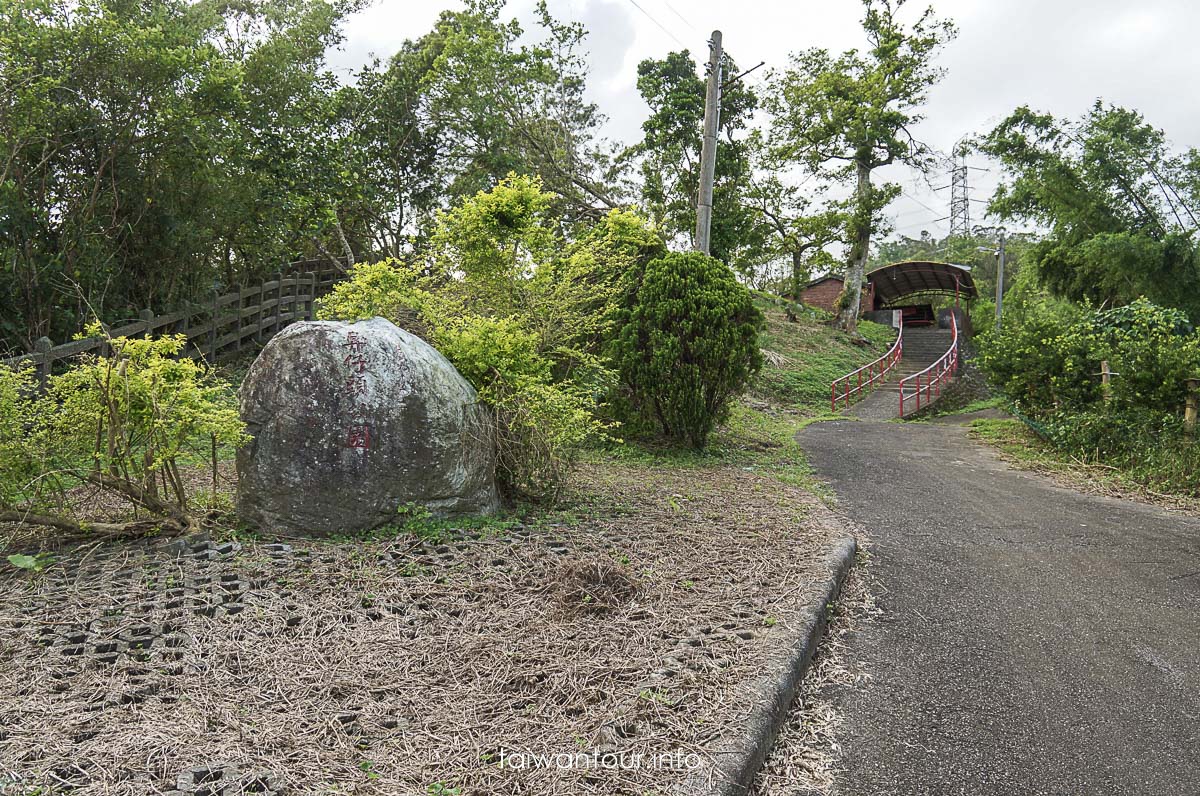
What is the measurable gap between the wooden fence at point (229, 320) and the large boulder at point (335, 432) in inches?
175

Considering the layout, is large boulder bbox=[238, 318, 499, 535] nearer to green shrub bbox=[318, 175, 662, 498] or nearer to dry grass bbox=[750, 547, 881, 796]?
green shrub bbox=[318, 175, 662, 498]

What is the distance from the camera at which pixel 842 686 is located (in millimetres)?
3025

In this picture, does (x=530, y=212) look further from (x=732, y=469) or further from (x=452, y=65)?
(x=452, y=65)

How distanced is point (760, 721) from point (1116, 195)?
1589 cm

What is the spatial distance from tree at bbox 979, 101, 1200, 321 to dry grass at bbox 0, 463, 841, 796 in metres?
13.3

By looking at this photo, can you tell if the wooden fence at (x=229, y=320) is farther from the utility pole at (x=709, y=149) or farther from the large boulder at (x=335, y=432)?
the utility pole at (x=709, y=149)

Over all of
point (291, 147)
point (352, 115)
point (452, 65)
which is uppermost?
point (452, 65)

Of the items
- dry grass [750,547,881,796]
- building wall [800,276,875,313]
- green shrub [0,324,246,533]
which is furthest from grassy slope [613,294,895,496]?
green shrub [0,324,246,533]

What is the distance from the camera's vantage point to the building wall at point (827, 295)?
98.8 feet

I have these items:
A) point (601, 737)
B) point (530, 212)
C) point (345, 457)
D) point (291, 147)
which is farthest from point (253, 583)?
point (291, 147)

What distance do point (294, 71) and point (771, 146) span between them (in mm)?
15995

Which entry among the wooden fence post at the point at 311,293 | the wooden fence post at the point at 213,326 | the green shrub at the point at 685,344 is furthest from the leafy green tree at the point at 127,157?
the green shrub at the point at 685,344

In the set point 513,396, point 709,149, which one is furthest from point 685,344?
point 709,149

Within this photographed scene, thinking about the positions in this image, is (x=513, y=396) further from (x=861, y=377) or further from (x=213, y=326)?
(x=861, y=377)
